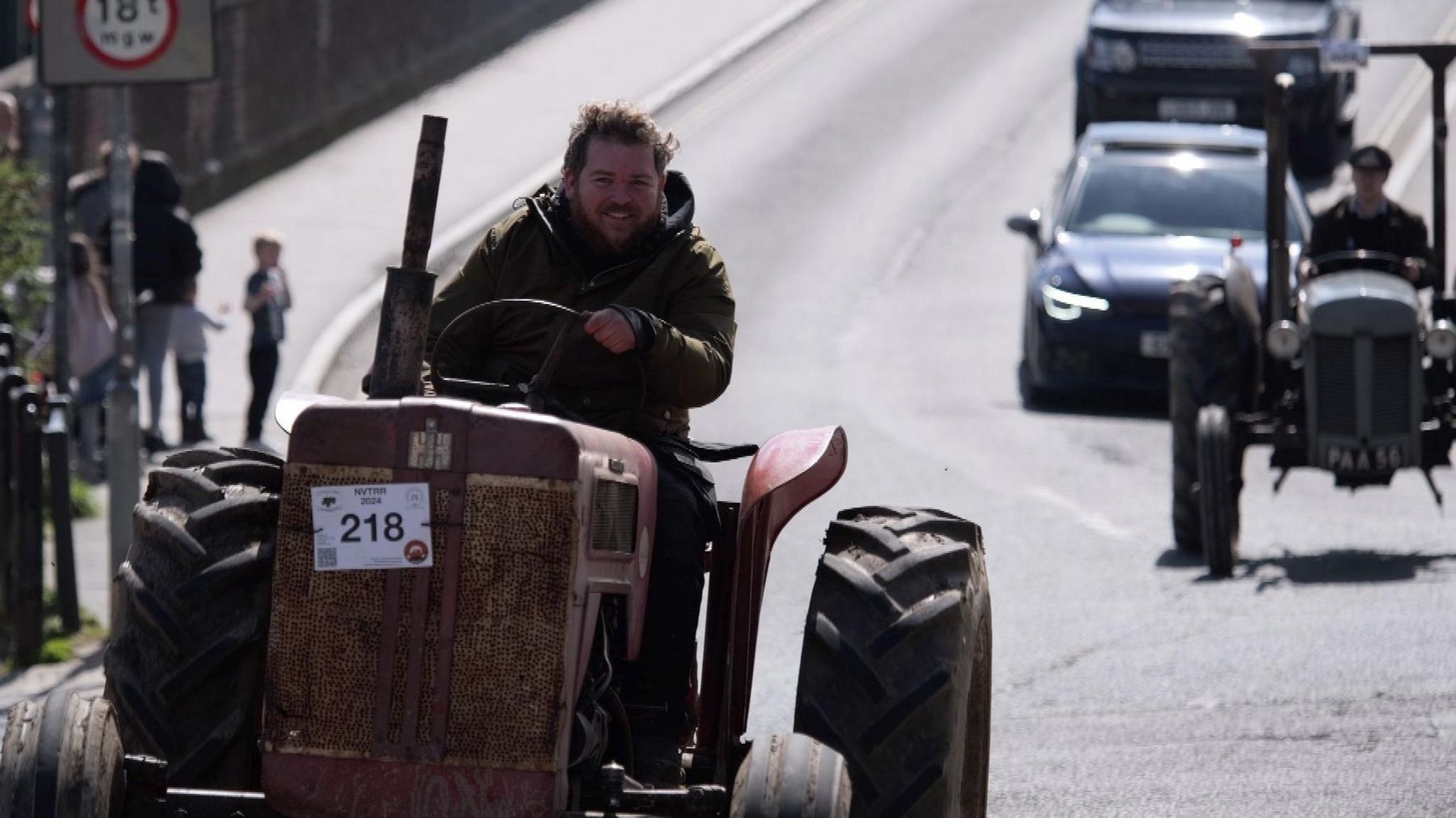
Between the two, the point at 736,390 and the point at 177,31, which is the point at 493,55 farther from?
the point at 177,31

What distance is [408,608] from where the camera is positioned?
512 cm

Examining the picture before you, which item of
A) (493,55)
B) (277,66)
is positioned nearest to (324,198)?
(277,66)

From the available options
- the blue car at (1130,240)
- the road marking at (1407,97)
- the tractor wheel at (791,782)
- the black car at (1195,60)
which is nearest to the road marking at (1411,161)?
the road marking at (1407,97)

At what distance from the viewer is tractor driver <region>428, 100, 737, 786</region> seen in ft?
19.0

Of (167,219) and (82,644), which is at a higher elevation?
(167,219)

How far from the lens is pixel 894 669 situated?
5.62 metres

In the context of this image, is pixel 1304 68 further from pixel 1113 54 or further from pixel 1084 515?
pixel 1084 515

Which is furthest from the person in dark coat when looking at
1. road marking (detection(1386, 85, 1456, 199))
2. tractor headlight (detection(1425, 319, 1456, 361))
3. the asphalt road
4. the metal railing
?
road marking (detection(1386, 85, 1456, 199))

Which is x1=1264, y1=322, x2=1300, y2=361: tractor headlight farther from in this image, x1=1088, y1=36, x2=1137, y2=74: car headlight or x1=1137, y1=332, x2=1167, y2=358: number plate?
x1=1088, y1=36, x2=1137, y2=74: car headlight

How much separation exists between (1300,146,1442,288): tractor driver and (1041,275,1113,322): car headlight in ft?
15.1

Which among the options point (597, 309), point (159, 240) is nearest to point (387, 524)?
point (597, 309)

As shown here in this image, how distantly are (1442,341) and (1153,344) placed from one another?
5.15m

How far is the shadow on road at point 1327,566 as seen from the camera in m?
12.0

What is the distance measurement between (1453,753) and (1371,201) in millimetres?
5680
